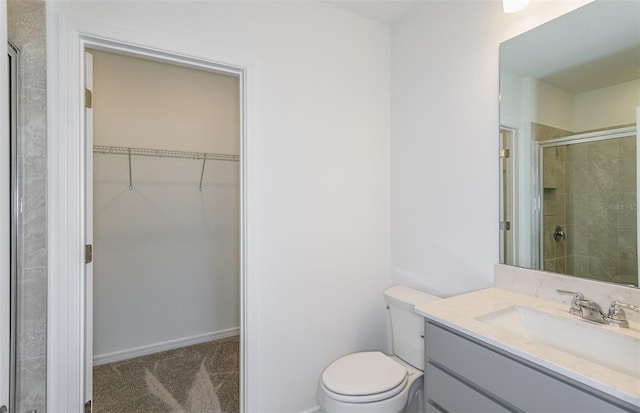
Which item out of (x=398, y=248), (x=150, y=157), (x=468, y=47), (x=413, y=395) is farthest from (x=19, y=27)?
(x=413, y=395)

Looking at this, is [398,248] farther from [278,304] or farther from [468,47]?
[468,47]

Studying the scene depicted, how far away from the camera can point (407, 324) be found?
1.71 metres

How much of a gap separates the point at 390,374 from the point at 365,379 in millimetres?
134

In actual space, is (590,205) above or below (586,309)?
above

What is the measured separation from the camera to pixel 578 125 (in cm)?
128

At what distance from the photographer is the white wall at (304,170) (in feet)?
5.39

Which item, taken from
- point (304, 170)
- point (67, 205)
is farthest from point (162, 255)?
point (304, 170)

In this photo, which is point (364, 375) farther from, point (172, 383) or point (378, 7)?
point (378, 7)

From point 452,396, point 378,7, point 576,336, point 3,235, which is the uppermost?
point 378,7

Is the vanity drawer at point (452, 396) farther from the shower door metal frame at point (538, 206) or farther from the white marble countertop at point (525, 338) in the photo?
the shower door metal frame at point (538, 206)

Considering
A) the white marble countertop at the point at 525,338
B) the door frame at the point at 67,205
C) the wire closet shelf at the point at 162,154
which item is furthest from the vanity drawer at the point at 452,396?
the wire closet shelf at the point at 162,154

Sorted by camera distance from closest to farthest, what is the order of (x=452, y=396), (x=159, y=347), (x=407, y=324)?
(x=452, y=396)
(x=407, y=324)
(x=159, y=347)

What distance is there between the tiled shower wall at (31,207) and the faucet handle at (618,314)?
2147mm

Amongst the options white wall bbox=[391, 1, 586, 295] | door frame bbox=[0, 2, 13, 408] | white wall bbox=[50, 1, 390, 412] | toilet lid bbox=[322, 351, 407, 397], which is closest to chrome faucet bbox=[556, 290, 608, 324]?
white wall bbox=[391, 1, 586, 295]
